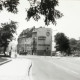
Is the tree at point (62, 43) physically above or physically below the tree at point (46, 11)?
above

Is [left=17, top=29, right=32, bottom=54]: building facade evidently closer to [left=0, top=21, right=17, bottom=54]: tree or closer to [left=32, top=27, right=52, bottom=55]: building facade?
[left=32, top=27, right=52, bottom=55]: building facade

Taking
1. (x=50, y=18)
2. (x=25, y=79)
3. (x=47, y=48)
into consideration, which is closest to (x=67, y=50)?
(x=47, y=48)

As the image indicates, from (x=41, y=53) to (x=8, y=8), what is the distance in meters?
→ 121

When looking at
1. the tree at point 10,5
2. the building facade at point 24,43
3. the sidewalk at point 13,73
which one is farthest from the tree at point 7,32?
the building facade at point 24,43

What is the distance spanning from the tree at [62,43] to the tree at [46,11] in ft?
372

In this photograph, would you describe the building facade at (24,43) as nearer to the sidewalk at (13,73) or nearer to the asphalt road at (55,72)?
the asphalt road at (55,72)

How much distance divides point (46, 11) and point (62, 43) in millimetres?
116260

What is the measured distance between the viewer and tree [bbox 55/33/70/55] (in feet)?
404

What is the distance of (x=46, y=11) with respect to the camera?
9391 mm

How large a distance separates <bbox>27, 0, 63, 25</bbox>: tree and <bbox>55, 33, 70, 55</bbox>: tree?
113420 mm

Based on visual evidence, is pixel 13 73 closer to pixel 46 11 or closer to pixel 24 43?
pixel 46 11

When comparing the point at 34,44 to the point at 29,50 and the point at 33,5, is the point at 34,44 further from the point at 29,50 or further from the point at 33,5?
the point at 33,5

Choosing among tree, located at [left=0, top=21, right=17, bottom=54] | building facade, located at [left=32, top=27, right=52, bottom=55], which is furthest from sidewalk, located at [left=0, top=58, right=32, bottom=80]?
building facade, located at [left=32, top=27, right=52, bottom=55]

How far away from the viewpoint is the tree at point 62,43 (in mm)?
123062
